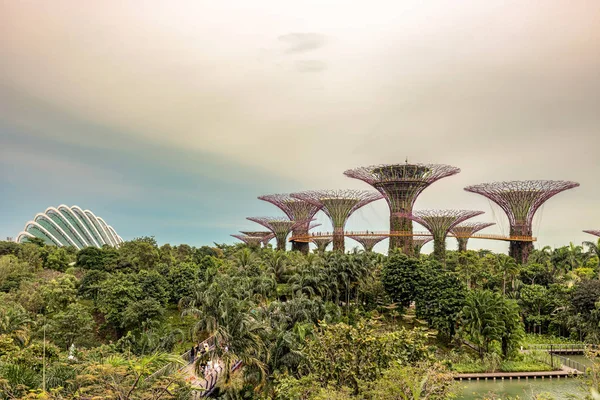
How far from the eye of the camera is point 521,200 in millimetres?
46750

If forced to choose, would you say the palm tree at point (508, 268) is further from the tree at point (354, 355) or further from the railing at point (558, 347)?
the tree at point (354, 355)

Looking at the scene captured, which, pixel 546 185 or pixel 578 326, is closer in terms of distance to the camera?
pixel 578 326

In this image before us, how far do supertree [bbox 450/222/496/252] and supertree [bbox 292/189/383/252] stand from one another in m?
18.2

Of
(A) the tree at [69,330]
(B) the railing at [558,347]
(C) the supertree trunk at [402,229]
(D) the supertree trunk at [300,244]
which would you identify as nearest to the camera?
(A) the tree at [69,330]

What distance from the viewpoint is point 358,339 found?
1265 cm

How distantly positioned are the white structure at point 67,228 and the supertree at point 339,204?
36.0 m

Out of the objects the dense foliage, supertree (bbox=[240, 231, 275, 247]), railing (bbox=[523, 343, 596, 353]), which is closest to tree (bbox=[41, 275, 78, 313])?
the dense foliage

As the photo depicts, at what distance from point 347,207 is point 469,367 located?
2760 centimetres

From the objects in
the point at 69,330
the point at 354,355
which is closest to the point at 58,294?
the point at 69,330

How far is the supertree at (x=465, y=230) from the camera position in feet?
198

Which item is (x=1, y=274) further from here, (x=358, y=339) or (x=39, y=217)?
(x=39, y=217)

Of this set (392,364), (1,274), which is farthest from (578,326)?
(1,274)

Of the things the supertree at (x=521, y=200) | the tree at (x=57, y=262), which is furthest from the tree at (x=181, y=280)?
the supertree at (x=521, y=200)

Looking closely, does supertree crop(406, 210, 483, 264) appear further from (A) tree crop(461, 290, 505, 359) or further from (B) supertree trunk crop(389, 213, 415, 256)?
(A) tree crop(461, 290, 505, 359)
